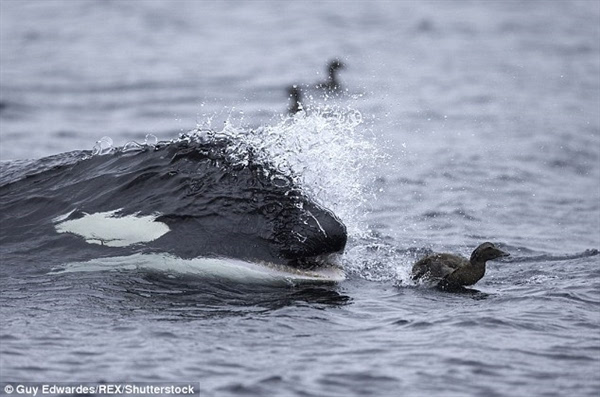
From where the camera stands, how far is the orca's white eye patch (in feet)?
32.3

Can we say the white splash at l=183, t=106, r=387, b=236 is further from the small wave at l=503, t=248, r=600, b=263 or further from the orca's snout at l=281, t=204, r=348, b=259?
A: the small wave at l=503, t=248, r=600, b=263

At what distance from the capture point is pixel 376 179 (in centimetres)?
1634

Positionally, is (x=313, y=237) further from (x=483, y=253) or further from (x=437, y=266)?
(x=483, y=253)

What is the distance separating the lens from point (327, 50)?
96.9 feet

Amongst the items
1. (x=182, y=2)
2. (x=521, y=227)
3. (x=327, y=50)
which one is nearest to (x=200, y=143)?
(x=521, y=227)

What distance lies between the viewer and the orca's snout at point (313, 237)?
9.61 m

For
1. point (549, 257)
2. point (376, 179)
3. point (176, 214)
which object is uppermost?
point (176, 214)

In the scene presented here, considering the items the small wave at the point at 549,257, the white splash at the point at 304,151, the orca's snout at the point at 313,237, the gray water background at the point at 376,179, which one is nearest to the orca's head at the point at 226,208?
the orca's snout at the point at 313,237

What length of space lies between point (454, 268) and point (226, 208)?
2.33m

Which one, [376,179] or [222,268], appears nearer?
[222,268]

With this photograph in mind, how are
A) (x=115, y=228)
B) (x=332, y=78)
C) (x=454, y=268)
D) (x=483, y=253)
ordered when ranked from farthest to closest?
1. (x=332, y=78)
2. (x=454, y=268)
3. (x=483, y=253)
4. (x=115, y=228)

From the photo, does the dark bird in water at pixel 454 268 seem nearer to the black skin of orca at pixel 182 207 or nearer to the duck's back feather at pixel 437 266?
the duck's back feather at pixel 437 266

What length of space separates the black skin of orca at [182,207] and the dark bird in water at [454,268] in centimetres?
114

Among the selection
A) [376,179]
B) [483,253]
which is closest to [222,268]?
[483,253]
